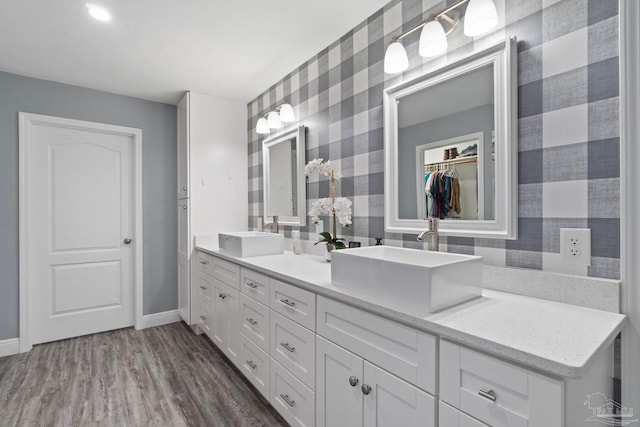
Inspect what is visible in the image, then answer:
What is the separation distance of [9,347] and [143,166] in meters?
1.88

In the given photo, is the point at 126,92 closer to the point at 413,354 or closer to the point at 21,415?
the point at 21,415

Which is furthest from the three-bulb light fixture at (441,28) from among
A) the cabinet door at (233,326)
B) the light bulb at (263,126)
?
the cabinet door at (233,326)

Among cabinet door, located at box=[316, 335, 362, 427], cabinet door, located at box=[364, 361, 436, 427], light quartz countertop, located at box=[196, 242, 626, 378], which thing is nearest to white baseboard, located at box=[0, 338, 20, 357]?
cabinet door, located at box=[316, 335, 362, 427]

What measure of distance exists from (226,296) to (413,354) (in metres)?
1.68

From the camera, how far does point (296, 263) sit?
6.41 feet

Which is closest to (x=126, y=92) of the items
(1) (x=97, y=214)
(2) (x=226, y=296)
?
(1) (x=97, y=214)

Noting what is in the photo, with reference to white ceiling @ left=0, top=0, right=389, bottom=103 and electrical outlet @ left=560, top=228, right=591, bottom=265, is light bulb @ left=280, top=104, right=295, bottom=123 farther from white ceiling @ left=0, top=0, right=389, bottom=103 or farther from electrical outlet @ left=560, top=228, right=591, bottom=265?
electrical outlet @ left=560, top=228, right=591, bottom=265

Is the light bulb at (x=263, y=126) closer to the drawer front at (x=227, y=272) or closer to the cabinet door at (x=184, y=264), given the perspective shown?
the cabinet door at (x=184, y=264)

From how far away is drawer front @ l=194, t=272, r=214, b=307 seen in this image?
2.69m

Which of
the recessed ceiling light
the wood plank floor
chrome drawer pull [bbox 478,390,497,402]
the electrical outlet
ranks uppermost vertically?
the recessed ceiling light

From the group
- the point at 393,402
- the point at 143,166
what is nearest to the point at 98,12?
the point at 143,166

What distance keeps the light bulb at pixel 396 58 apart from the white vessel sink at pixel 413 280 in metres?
0.96

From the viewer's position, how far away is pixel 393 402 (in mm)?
1057

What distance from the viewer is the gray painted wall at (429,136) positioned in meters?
1.32
